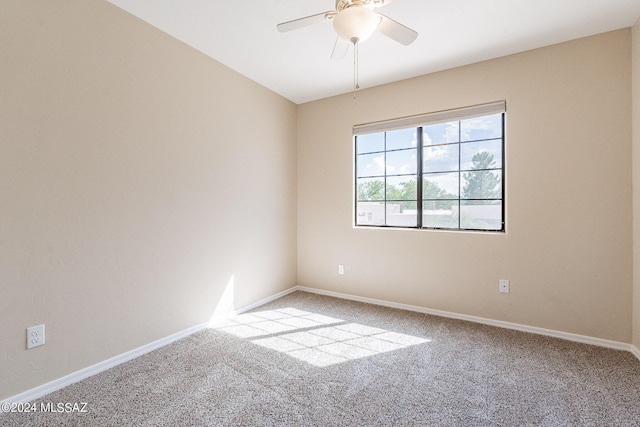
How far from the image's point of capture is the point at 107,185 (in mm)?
1998

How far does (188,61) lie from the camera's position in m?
2.52

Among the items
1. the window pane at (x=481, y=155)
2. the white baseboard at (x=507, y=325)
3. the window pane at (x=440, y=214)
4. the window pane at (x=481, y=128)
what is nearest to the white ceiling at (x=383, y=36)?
the window pane at (x=481, y=128)

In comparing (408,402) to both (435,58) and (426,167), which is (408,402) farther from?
(435,58)

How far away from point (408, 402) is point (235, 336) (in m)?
1.53

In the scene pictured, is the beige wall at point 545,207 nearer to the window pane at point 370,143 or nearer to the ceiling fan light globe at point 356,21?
the window pane at point 370,143

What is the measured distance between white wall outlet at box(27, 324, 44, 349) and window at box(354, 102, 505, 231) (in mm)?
2918

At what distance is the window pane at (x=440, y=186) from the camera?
301 centimetres

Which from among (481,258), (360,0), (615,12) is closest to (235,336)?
(481,258)

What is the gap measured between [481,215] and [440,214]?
39 cm

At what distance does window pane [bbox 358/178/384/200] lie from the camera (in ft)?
11.4

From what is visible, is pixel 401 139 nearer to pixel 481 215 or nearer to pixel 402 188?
pixel 402 188

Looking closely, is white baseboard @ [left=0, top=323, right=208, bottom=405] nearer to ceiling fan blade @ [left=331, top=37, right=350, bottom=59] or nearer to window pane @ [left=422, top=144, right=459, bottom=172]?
ceiling fan blade @ [left=331, top=37, right=350, bottom=59]

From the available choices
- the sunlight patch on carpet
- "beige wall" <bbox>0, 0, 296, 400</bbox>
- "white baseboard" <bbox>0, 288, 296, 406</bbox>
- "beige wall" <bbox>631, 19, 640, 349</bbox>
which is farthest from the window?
"white baseboard" <bbox>0, 288, 296, 406</bbox>

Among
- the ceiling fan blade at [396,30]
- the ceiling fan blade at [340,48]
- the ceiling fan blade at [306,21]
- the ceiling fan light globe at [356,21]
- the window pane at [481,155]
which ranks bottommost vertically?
the window pane at [481,155]
